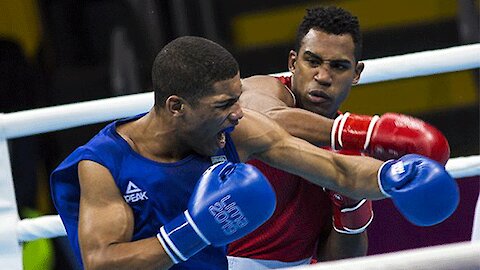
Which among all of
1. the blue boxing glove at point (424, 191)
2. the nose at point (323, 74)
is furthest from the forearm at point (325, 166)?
the nose at point (323, 74)

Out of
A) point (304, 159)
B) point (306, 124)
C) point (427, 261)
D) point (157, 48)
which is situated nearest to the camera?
point (427, 261)

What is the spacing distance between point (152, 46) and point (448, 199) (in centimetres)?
180

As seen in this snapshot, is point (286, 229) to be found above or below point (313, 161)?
below

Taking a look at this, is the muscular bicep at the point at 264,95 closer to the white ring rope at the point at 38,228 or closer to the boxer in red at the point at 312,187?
the boxer in red at the point at 312,187

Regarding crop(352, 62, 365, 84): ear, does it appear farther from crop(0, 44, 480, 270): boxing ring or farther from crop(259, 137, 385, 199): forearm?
crop(259, 137, 385, 199): forearm

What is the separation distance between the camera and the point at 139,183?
6.04 ft

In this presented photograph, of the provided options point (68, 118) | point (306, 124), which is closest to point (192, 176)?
point (306, 124)

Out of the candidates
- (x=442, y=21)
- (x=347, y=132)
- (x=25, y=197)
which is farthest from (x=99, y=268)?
(x=442, y=21)

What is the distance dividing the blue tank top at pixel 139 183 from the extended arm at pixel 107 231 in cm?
3

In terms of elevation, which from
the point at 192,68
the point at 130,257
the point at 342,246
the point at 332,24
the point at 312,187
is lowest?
the point at 342,246

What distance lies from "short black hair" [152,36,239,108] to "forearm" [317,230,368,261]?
58cm

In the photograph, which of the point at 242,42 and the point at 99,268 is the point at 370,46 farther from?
the point at 99,268

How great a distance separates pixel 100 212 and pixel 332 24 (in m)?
0.77

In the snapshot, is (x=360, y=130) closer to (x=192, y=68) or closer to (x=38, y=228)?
(x=192, y=68)
